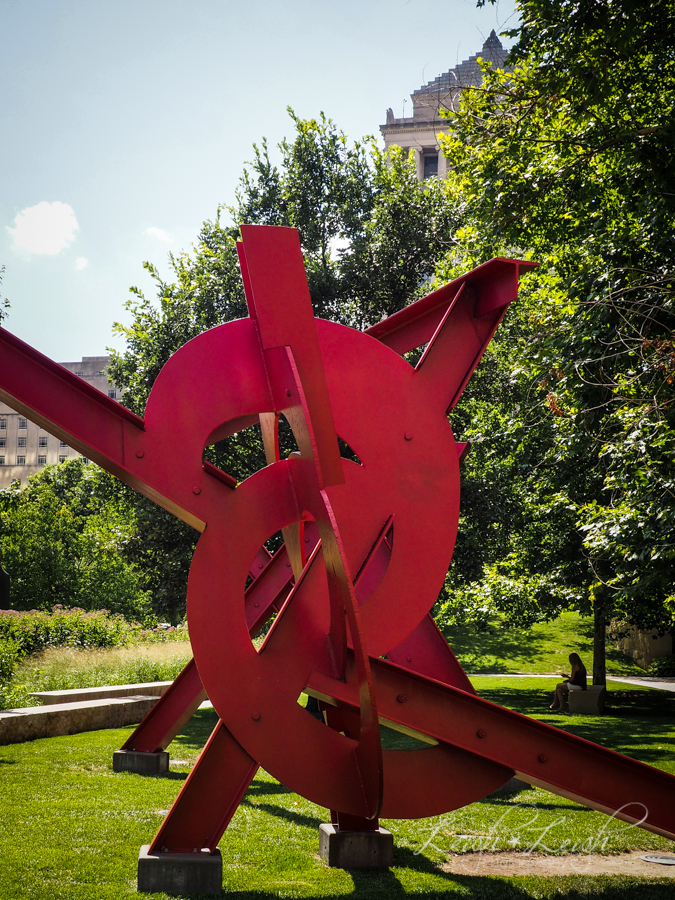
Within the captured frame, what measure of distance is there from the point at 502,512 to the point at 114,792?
1233cm

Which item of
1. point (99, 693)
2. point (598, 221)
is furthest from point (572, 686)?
point (598, 221)

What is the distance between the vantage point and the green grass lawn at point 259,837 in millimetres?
5461

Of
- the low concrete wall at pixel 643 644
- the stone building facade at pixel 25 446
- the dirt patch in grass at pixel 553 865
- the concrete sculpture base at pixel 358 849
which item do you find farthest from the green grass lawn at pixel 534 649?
the stone building facade at pixel 25 446

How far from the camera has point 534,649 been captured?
3167 cm

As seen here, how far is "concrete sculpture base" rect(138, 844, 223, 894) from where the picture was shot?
5199mm

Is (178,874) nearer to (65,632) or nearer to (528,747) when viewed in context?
(528,747)

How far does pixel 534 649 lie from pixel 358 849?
27169 millimetres

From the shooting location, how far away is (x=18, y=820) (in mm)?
6879

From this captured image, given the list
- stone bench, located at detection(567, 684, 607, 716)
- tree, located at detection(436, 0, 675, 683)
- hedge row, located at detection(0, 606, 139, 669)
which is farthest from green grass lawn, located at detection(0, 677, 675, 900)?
hedge row, located at detection(0, 606, 139, 669)

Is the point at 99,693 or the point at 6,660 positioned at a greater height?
the point at 6,660

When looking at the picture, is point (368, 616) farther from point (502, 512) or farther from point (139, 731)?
point (502, 512)

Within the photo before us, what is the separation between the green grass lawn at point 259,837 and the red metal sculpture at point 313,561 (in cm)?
52

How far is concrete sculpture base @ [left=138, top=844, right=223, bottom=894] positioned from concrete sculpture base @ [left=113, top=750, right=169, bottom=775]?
4428 millimetres

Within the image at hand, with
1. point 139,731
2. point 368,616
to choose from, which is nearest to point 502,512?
point 139,731
